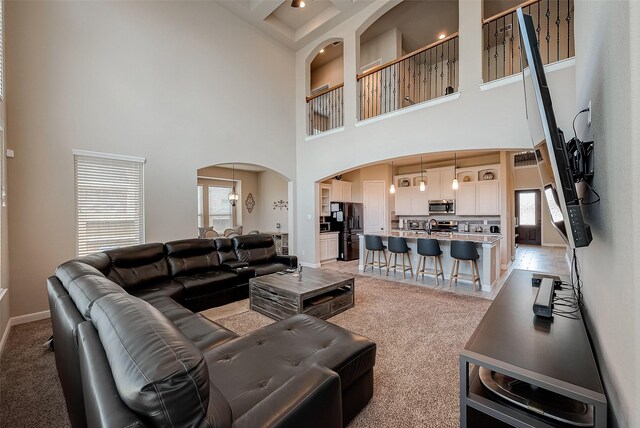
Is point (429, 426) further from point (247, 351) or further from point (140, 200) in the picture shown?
point (140, 200)

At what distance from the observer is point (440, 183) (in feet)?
25.4

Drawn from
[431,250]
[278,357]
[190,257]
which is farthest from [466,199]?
[278,357]

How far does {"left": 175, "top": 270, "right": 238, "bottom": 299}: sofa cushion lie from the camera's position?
11.5 feet

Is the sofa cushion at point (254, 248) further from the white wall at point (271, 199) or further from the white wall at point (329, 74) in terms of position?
the white wall at point (329, 74)

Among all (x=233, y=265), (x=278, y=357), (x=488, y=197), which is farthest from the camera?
(x=488, y=197)

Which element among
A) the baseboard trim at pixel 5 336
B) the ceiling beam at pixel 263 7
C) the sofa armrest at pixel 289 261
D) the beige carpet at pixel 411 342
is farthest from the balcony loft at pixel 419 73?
the baseboard trim at pixel 5 336

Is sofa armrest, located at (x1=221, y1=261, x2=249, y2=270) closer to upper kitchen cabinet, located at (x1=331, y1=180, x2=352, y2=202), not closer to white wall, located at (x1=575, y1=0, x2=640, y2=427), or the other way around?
upper kitchen cabinet, located at (x1=331, y1=180, x2=352, y2=202)

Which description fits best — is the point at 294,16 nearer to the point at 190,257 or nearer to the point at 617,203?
the point at 190,257

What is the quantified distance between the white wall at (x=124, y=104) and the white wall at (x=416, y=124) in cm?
117

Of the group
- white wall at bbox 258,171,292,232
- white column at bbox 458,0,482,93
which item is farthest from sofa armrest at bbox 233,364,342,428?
white wall at bbox 258,171,292,232

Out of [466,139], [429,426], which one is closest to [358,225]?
[466,139]

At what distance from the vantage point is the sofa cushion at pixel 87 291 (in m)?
1.43

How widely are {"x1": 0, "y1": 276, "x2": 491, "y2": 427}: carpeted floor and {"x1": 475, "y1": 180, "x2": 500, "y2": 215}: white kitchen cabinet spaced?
11.7 ft

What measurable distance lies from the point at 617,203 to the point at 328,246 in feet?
21.8
